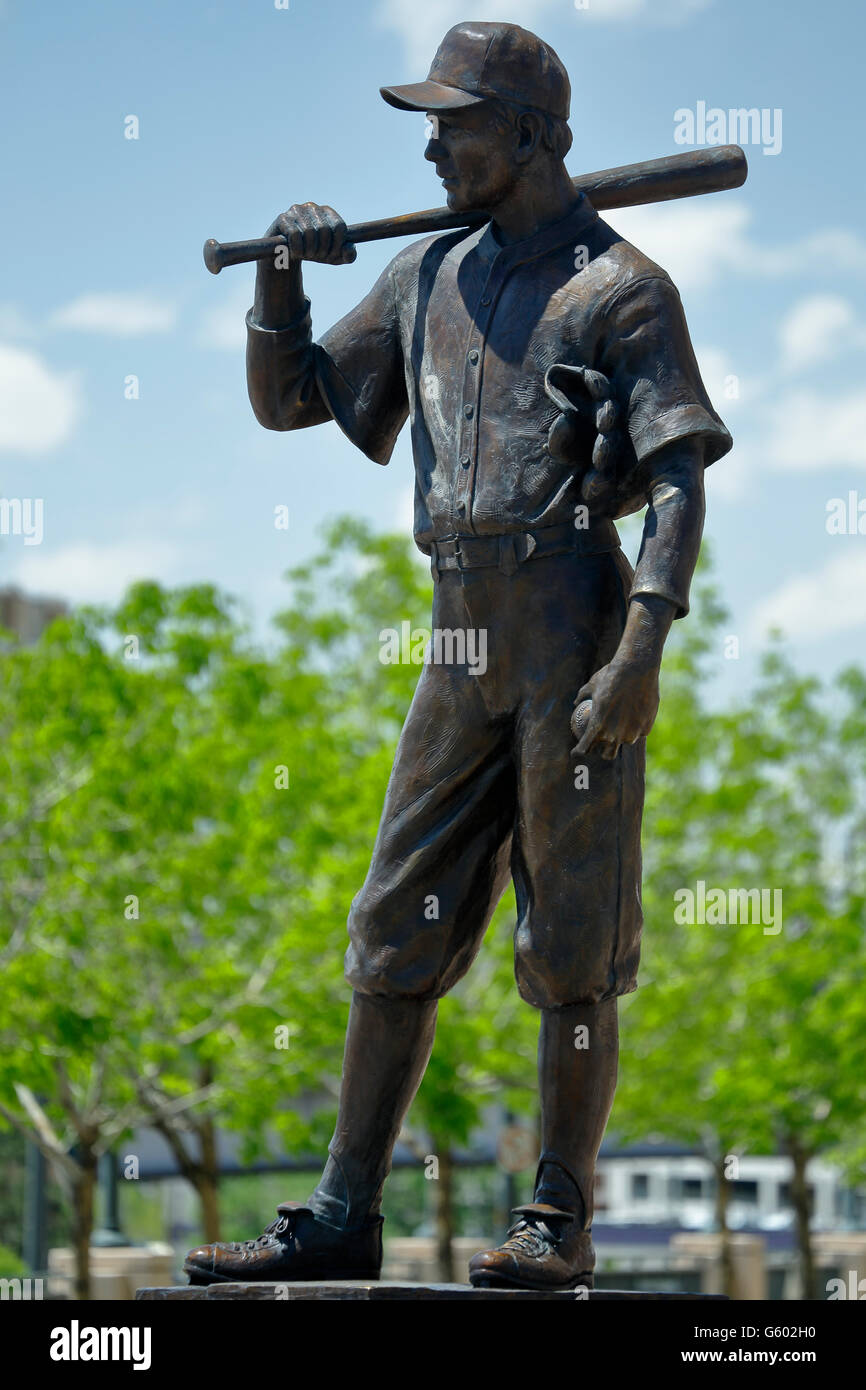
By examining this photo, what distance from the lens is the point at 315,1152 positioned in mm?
19406

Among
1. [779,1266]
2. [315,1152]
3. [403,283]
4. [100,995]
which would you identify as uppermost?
[403,283]

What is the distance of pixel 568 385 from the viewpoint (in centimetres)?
495

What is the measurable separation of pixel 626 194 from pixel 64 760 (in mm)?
12551

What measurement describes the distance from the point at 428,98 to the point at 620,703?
173 centimetres

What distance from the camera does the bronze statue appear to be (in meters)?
4.84

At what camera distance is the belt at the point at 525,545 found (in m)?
4.96

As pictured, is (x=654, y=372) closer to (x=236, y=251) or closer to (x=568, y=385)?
(x=568, y=385)

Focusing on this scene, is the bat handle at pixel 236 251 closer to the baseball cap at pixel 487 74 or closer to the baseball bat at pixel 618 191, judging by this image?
the baseball bat at pixel 618 191

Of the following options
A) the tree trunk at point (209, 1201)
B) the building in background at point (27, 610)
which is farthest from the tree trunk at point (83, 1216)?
the building in background at point (27, 610)

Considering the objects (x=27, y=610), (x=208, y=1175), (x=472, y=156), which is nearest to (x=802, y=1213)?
(x=208, y=1175)

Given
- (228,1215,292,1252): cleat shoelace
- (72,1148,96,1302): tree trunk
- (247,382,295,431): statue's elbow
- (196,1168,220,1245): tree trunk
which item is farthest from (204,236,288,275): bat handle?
(196,1168,220,1245): tree trunk
